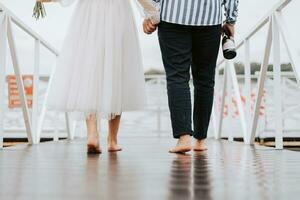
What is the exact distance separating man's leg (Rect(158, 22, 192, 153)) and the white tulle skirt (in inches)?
6.9

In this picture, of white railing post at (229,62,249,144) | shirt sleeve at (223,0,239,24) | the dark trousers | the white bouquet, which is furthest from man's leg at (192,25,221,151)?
the white bouquet

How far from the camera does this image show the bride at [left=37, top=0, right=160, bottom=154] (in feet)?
5.24

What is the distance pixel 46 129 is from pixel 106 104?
3551 mm

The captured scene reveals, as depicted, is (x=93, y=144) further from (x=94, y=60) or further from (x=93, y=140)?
(x=94, y=60)

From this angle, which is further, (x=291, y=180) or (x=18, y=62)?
(x=18, y=62)

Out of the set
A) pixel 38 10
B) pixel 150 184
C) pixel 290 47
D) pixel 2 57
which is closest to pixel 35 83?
pixel 38 10

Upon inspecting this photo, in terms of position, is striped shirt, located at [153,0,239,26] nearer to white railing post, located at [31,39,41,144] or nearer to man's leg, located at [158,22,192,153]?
man's leg, located at [158,22,192,153]

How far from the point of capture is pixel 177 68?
1506 mm

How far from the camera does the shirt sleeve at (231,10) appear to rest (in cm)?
165

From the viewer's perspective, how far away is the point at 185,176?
2.56 ft

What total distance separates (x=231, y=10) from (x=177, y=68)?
0.33m

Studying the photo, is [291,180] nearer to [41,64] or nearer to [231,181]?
[231,181]

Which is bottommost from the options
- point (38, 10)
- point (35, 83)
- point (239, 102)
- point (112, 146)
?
point (112, 146)

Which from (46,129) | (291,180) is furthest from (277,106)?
(46,129)
